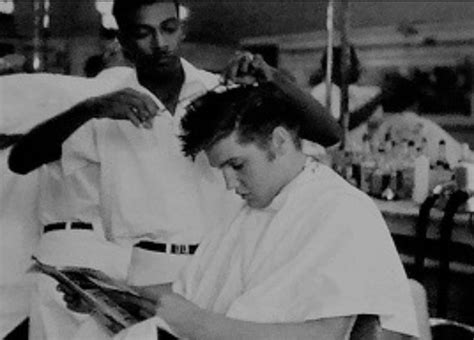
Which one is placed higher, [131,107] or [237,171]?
[131,107]

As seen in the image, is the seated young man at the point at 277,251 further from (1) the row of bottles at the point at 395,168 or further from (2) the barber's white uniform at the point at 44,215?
(1) the row of bottles at the point at 395,168

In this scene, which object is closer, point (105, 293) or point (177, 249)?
point (105, 293)

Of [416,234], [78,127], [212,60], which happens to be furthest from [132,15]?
[416,234]

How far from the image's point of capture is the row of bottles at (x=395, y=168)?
384cm

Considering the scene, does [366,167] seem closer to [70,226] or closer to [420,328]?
[70,226]

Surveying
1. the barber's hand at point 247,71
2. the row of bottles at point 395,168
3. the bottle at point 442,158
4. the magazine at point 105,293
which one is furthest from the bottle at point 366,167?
the magazine at point 105,293

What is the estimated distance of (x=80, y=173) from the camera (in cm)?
259

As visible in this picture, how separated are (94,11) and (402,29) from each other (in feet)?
5.53

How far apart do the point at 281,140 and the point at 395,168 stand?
93.4 inches

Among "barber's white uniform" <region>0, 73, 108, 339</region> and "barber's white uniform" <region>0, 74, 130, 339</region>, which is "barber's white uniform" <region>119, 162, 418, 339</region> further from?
"barber's white uniform" <region>0, 73, 108, 339</region>

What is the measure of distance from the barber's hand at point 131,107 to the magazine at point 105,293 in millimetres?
472

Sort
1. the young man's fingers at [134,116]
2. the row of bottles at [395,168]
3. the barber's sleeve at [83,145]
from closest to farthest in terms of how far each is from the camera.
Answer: the young man's fingers at [134,116], the barber's sleeve at [83,145], the row of bottles at [395,168]

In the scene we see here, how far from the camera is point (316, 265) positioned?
161 centimetres

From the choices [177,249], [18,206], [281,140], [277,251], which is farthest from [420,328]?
[18,206]
